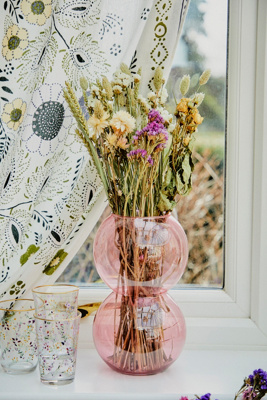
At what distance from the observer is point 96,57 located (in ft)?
4.33

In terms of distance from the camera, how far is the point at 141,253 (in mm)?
1221

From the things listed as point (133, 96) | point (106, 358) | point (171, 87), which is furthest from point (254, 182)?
point (106, 358)

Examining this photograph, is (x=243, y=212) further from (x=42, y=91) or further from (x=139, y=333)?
(x=42, y=91)

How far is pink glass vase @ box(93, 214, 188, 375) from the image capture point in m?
1.23

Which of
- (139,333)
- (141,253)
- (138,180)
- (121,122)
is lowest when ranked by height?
(139,333)

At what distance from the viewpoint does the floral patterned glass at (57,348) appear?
1232 mm

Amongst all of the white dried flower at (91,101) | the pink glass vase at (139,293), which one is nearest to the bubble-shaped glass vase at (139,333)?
the pink glass vase at (139,293)

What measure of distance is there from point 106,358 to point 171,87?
0.73m

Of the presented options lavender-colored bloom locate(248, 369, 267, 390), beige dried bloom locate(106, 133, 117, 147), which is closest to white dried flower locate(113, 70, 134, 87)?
beige dried bloom locate(106, 133, 117, 147)

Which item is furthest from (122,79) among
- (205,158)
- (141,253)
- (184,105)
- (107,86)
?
(205,158)

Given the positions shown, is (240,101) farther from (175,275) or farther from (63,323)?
(63,323)

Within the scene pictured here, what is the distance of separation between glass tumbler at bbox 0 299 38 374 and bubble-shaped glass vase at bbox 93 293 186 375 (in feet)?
0.48

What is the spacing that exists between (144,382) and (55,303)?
10.3 inches

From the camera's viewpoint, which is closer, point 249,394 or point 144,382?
point 249,394
